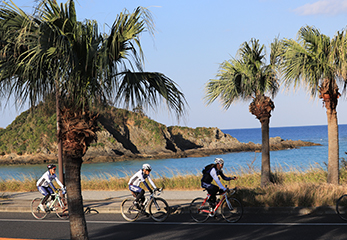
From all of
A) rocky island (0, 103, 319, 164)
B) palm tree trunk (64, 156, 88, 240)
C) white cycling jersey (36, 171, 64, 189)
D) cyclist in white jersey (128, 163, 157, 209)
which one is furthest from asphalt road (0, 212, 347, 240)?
rocky island (0, 103, 319, 164)

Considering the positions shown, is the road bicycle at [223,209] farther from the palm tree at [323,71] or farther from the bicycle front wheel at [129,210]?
the palm tree at [323,71]

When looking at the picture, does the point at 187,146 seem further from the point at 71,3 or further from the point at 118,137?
the point at 71,3

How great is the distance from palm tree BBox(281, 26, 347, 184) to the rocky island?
58.7 m

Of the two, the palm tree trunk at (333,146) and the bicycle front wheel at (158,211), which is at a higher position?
the palm tree trunk at (333,146)

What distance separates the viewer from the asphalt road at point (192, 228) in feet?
27.1

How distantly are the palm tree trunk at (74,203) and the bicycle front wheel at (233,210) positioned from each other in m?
3.98

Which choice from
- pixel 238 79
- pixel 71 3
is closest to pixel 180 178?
pixel 238 79

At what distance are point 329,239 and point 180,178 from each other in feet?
33.7

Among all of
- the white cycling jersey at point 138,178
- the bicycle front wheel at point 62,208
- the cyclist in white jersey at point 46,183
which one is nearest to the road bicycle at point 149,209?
the white cycling jersey at point 138,178

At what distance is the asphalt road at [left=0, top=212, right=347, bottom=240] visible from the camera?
325 inches

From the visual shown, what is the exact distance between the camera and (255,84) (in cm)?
1448

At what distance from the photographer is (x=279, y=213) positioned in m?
10.6

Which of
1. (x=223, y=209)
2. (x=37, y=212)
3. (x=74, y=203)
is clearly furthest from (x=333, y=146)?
(x=37, y=212)

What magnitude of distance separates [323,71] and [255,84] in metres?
2.46
